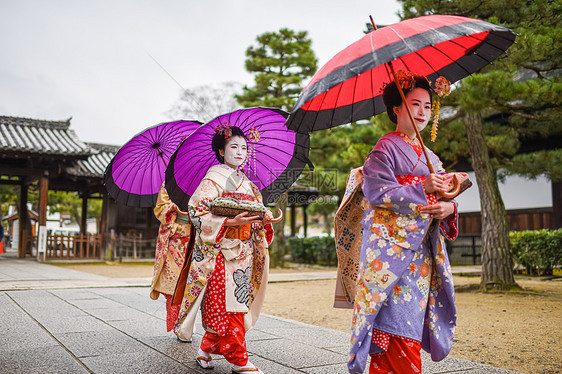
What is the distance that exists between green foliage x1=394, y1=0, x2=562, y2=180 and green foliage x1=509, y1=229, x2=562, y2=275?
161cm

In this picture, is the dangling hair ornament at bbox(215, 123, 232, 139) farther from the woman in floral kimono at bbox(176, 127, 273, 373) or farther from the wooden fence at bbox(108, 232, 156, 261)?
the wooden fence at bbox(108, 232, 156, 261)

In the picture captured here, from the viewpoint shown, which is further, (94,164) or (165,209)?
(94,164)

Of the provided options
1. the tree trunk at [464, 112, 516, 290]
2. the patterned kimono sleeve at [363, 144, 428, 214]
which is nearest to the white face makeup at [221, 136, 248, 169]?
the patterned kimono sleeve at [363, 144, 428, 214]

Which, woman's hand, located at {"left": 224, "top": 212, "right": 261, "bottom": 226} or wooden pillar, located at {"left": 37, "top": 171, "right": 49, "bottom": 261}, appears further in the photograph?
wooden pillar, located at {"left": 37, "top": 171, "right": 49, "bottom": 261}

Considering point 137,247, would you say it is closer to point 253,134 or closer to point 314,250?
point 314,250

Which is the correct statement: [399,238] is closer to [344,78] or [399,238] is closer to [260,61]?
[344,78]

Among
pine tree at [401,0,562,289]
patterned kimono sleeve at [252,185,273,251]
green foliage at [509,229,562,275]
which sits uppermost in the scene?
pine tree at [401,0,562,289]

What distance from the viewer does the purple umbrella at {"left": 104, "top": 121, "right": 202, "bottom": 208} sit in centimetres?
399

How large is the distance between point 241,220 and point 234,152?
56cm

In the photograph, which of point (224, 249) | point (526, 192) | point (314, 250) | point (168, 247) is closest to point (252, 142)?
point (224, 249)

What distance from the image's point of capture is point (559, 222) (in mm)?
11633

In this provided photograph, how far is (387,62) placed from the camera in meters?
2.26

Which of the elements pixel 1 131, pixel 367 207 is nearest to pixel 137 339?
pixel 367 207

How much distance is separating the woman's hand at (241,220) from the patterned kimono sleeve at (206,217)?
0.03 m
